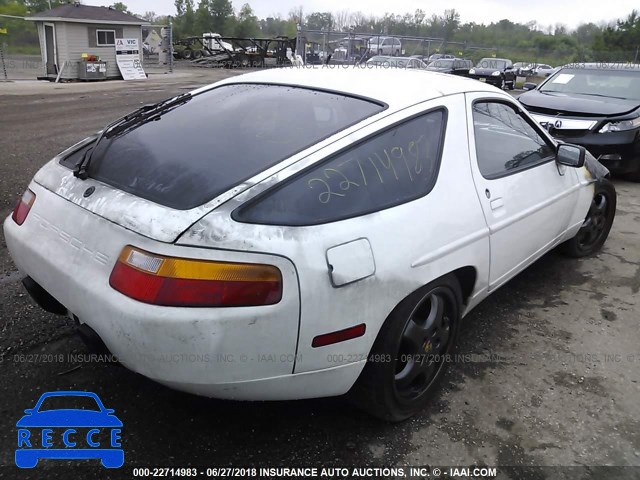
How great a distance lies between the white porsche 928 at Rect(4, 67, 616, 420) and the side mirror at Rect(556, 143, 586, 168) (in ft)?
1.85

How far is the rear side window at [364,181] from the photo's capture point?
2.00m

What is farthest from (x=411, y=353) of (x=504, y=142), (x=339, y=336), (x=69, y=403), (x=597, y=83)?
(x=597, y=83)

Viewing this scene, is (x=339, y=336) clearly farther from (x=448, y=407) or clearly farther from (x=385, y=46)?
(x=385, y=46)

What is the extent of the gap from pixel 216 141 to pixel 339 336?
1.10 meters

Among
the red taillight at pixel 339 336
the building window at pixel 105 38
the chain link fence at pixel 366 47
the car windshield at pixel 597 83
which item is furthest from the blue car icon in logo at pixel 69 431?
the building window at pixel 105 38

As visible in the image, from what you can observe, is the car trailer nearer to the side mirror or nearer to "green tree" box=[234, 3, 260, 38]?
"green tree" box=[234, 3, 260, 38]

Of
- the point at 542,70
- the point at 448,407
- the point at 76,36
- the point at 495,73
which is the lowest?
the point at 448,407

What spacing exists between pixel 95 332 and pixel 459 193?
1.77 metres

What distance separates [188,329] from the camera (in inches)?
71.3

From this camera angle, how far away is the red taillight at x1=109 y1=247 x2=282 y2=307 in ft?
5.98

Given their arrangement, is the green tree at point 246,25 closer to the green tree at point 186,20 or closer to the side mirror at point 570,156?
the green tree at point 186,20

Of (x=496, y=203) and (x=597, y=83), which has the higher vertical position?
(x=597, y=83)

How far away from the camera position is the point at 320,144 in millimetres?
2229

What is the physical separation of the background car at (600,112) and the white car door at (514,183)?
3.87m
